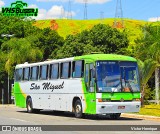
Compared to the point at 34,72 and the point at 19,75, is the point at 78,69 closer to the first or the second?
the point at 34,72

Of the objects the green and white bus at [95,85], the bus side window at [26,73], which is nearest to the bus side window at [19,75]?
the bus side window at [26,73]

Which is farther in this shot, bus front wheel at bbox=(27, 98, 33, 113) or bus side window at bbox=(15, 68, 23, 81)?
bus side window at bbox=(15, 68, 23, 81)

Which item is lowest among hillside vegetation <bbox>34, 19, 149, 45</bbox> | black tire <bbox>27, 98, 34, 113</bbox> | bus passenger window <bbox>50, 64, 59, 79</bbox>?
black tire <bbox>27, 98, 34, 113</bbox>

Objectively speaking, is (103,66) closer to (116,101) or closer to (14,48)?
(116,101)

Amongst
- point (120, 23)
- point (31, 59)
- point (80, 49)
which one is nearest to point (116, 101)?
point (31, 59)

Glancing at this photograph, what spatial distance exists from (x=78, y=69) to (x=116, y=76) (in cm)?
267

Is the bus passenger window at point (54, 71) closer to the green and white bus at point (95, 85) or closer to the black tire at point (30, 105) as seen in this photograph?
the green and white bus at point (95, 85)

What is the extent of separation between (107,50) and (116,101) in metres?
41.2

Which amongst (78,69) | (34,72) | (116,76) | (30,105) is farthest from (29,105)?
(116,76)

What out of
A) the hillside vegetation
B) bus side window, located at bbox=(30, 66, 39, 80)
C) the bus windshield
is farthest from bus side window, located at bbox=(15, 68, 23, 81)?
the hillside vegetation

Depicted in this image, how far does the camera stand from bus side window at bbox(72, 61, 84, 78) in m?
25.8

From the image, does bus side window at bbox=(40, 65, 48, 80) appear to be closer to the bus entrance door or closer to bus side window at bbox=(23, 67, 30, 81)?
bus side window at bbox=(23, 67, 30, 81)

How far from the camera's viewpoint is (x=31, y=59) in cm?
5359

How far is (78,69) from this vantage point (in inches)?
1033
